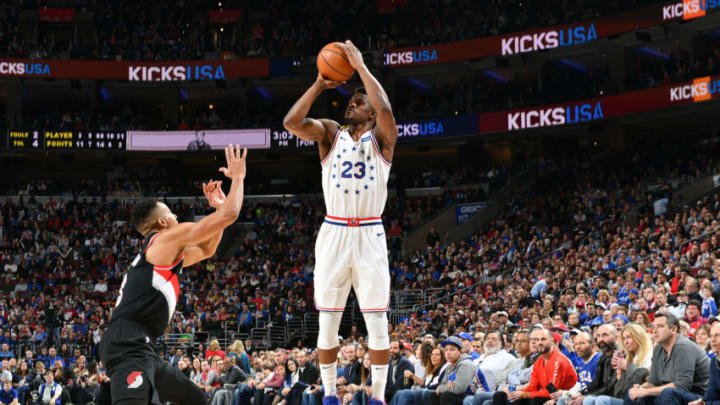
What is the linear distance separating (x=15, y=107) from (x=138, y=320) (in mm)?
37240

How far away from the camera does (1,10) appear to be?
4131cm

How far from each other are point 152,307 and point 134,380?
21.7 inches

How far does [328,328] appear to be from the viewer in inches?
319

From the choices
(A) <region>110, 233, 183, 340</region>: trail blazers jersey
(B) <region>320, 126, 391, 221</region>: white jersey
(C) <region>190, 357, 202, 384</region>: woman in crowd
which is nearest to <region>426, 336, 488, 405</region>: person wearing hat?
(B) <region>320, 126, 391, 221</region>: white jersey

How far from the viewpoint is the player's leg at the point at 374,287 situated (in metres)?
7.95

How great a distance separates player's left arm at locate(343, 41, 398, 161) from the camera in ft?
25.3

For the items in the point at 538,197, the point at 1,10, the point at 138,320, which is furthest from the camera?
the point at 1,10

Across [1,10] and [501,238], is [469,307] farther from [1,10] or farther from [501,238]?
[1,10]

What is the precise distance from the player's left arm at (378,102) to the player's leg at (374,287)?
0.79 metres

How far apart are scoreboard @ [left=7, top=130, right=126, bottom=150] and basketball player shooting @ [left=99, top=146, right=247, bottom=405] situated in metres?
32.4

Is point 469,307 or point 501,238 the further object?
point 501,238

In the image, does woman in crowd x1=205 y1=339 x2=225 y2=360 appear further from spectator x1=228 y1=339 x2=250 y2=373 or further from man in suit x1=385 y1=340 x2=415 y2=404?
man in suit x1=385 y1=340 x2=415 y2=404

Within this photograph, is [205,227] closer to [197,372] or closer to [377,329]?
[377,329]

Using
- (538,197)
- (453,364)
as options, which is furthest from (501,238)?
(453,364)
